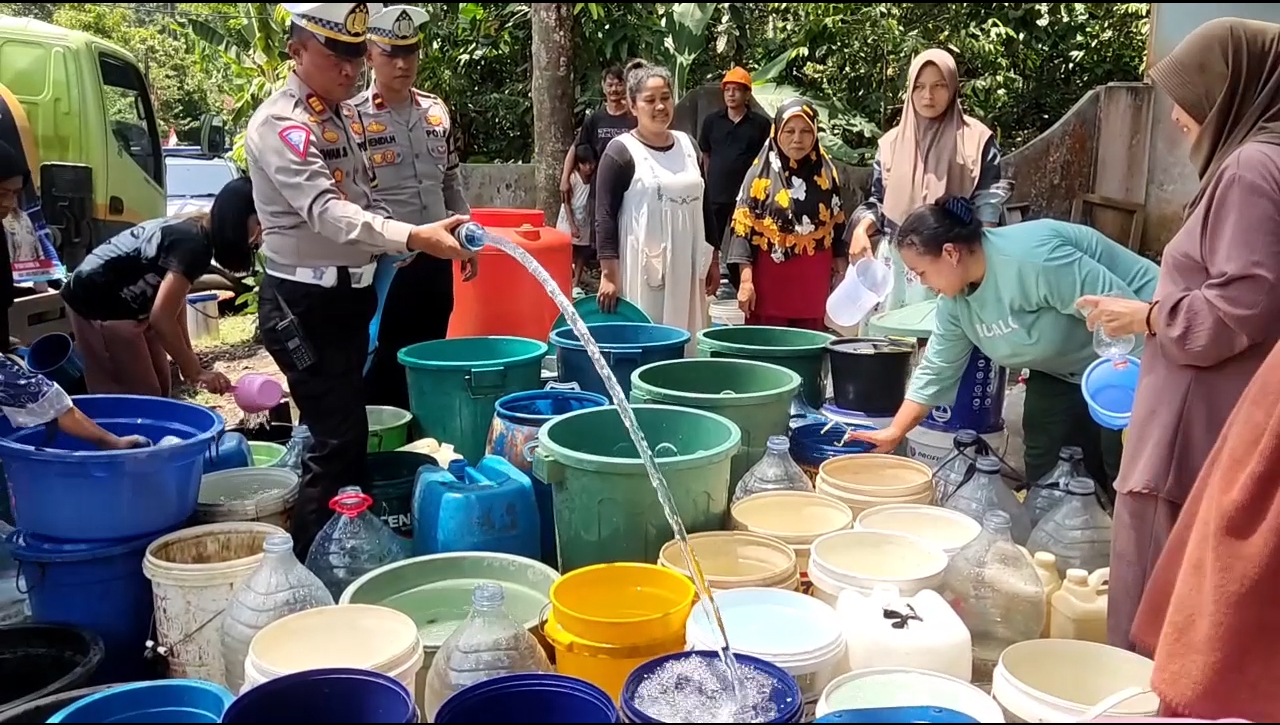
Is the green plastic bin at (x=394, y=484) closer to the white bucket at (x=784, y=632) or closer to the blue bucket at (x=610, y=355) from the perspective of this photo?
the blue bucket at (x=610, y=355)

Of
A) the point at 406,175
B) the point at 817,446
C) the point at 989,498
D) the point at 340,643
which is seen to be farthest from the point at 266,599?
the point at 406,175

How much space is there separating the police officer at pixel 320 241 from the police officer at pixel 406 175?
752 millimetres

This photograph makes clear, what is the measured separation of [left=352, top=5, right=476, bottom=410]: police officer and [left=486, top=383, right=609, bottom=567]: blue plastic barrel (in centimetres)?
58

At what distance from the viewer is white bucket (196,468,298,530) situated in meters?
2.71

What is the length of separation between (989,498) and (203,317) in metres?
6.31

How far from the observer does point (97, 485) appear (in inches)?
93.7

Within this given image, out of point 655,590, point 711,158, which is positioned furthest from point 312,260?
point 711,158

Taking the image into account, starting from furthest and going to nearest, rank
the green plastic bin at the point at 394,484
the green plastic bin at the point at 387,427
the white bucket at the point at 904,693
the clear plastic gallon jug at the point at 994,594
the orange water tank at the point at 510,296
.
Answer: the orange water tank at the point at 510,296 < the green plastic bin at the point at 387,427 < the green plastic bin at the point at 394,484 < the clear plastic gallon jug at the point at 994,594 < the white bucket at the point at 904,693

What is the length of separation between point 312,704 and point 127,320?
2.58 m

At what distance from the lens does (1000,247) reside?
289 centimetres

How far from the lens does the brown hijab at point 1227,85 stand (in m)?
1.97

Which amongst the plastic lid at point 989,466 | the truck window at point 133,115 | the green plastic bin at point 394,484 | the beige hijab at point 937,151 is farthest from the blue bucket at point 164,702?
the truck window at point 133,115

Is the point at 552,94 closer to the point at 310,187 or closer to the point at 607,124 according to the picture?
the point at 607,124

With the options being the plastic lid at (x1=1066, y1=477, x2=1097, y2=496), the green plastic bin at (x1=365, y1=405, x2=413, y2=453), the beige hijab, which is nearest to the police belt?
the green plastic bin at (x1=365, y1=405, x2=413, y2=453)
